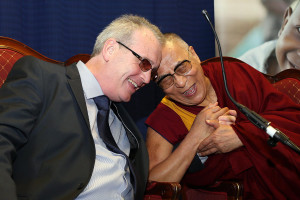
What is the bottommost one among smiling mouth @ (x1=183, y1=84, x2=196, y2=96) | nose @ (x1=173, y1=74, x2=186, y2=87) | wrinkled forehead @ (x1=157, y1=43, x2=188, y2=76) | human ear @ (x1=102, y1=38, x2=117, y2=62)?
smiling mouth @ (x1=183, y1=84, x2=196, y2=96)

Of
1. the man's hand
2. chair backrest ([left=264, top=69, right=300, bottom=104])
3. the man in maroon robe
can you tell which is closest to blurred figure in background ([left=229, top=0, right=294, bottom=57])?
chair backrest ([left=264, top=69, right=300, bottom=104])

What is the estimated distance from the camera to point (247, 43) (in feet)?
9.68

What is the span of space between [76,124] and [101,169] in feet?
0.64

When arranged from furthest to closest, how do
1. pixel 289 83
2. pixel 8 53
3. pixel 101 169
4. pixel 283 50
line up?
pixel 283 50
pixel 289 83
pixel 8 53
pixel 101 169

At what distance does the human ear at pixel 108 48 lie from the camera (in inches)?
61.9

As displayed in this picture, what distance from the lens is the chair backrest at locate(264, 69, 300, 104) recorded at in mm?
2123

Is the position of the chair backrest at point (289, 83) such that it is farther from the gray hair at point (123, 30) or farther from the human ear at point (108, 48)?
the human ear at point (108, 48)

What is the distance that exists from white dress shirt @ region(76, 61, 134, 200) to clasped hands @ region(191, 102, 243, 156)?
46 cm

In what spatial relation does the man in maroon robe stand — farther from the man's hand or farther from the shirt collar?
the shirt collar

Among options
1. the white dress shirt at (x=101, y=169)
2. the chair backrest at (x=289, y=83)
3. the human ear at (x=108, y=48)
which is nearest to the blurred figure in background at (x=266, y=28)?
the chair backrest at (x=289, y=83)

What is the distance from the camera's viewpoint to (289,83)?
2.16m

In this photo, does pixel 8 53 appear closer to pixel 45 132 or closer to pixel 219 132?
pixel 45 132

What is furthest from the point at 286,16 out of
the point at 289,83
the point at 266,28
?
the point at 289,83

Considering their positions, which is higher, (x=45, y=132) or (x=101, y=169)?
(x=45, y=132)
